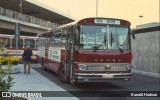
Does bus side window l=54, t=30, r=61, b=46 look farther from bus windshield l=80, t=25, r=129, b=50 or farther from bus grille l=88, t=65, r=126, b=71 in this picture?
bus grille l=88, t=65, r=126, b=71

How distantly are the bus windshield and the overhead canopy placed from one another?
188ft

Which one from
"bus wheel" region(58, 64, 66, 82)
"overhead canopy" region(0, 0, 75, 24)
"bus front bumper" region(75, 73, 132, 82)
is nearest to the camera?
"bus front bumper" region(75, 73, 132, 82)

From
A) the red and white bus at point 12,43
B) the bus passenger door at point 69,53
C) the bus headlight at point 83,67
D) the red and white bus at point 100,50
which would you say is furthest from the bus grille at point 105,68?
the red and white bus at point 12,43

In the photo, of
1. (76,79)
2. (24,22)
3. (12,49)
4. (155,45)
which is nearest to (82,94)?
(76,79)

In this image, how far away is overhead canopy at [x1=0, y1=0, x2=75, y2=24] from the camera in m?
75.7

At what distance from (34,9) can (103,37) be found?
2864 inches

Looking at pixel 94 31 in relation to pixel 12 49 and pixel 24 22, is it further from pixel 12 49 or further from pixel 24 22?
pixel 24 22

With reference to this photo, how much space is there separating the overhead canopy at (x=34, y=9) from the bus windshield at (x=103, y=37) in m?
57.4

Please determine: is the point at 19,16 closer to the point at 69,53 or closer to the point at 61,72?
the point at 61,72

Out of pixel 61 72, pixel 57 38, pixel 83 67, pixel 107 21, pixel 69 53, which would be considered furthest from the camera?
pixel 57 38

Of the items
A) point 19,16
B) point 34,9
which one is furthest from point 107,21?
point 34,9

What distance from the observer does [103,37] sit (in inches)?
630

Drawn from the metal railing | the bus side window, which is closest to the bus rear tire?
the bus side window

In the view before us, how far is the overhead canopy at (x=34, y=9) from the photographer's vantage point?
7569 cm
